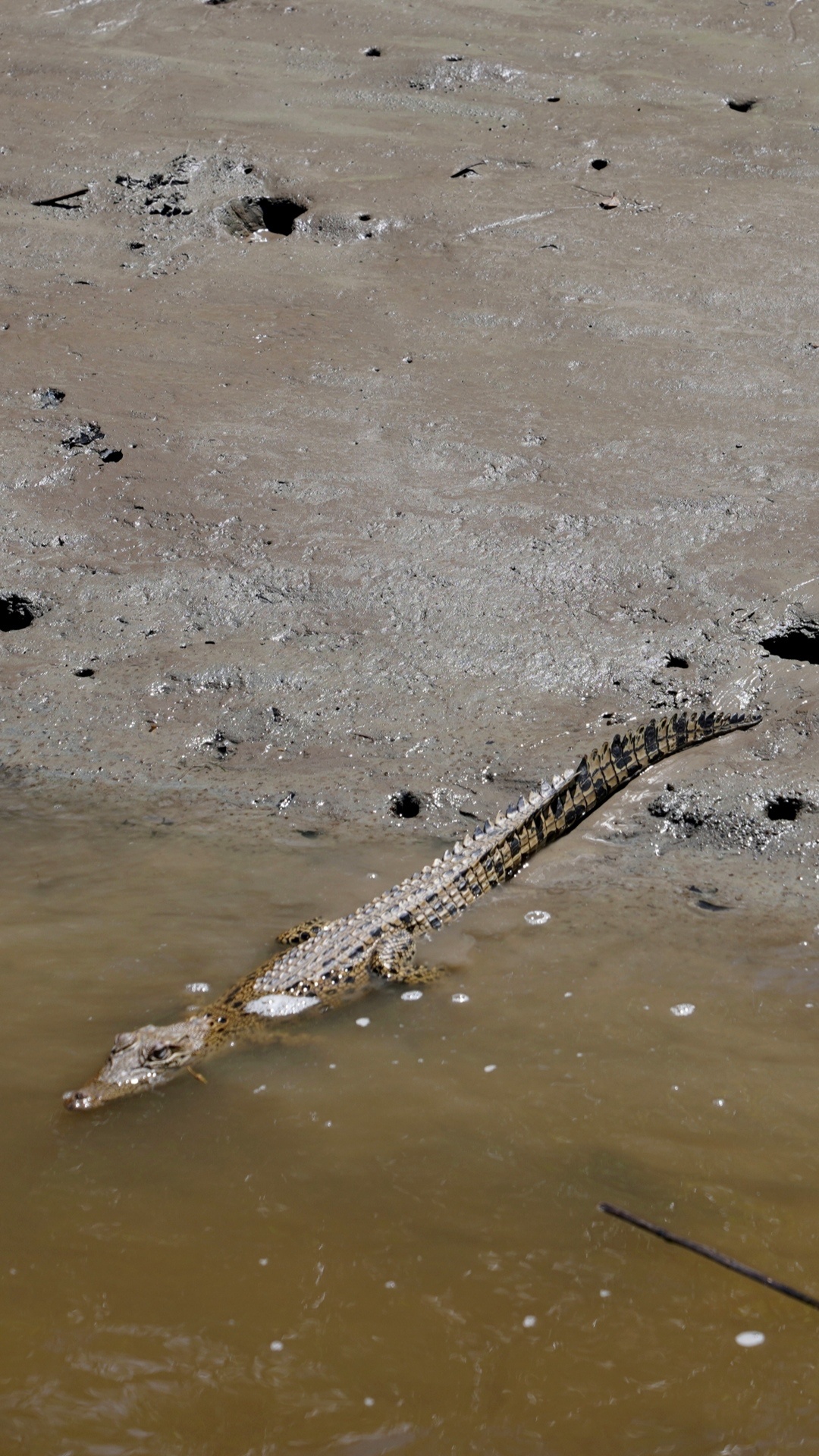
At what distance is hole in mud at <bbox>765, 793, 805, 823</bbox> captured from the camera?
14.2 feet

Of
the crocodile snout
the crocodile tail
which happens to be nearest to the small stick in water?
the crocodile snout

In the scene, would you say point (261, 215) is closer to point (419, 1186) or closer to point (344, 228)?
point (344, 228)

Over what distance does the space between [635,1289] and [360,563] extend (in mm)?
3573

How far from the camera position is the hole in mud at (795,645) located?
194 inches

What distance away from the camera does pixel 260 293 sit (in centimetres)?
720

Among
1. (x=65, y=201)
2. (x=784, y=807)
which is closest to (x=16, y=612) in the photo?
(x=784, y=807)

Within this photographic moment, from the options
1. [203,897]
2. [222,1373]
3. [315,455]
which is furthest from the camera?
[315,455]

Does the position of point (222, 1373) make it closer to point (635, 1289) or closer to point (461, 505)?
point (635, 1289)

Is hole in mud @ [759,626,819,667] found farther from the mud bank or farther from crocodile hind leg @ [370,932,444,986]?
crocodile hind leg @ [370,932,444,986]

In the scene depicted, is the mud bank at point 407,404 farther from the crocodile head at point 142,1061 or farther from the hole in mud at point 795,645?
the crocodile head at point 142,1061

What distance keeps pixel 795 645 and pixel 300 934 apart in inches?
97.5

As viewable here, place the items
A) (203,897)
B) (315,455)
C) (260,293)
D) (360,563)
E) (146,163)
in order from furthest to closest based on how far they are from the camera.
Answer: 1. (146,163)
2. (260,293)
3. (315,455)
4. (360,563)
5. (203,897)

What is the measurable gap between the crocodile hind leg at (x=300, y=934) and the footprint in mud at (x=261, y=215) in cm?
539

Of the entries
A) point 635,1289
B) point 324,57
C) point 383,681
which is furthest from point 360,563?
point 324,57
